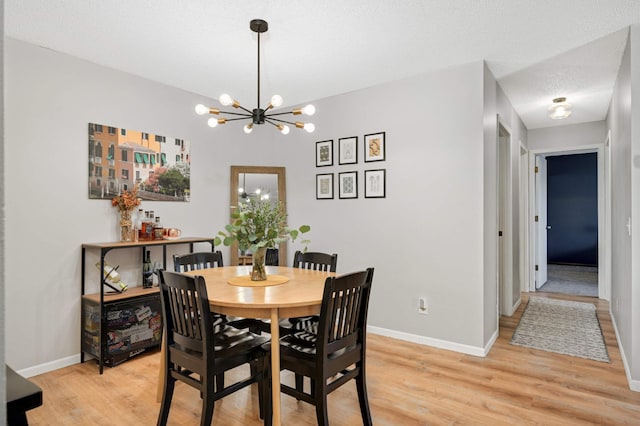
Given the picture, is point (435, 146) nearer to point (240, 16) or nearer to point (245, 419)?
point (240, 16)

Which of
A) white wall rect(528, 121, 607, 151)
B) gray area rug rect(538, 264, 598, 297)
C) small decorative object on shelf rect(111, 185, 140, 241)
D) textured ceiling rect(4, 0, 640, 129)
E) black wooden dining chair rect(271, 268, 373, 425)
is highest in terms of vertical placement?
Result: textured ceiling rect(4, 0, 640, 129)

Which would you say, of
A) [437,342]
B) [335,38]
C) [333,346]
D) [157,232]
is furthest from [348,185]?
[333,346]

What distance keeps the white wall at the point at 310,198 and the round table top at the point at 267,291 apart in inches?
47.0

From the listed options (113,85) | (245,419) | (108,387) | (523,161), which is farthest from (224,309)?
(523,161)

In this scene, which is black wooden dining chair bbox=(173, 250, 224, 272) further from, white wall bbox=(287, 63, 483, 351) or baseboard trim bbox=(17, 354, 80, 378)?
white wall bbox=(287, 63, 483, 351)

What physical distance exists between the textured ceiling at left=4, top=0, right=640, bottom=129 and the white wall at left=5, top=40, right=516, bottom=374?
0.23 meters

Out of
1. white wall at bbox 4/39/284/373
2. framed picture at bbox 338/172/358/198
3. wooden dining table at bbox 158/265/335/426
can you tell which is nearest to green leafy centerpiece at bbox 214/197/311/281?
wooden dining table at bbox 158/265/335/426

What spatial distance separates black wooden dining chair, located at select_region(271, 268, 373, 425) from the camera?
175cm

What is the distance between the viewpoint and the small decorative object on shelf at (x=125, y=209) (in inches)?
125

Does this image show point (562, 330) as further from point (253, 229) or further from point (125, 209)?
point (125, 209)

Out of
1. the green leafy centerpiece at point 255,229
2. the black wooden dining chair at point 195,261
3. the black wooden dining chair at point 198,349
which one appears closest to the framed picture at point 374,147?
the green leafy centerpiece at point 255,229

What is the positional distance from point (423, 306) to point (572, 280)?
460cm

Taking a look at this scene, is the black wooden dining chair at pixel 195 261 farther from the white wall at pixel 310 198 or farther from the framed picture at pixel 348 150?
the framed picture at pixel 348 150

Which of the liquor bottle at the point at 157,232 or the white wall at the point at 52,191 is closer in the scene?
the white wall at the point at 52,191
